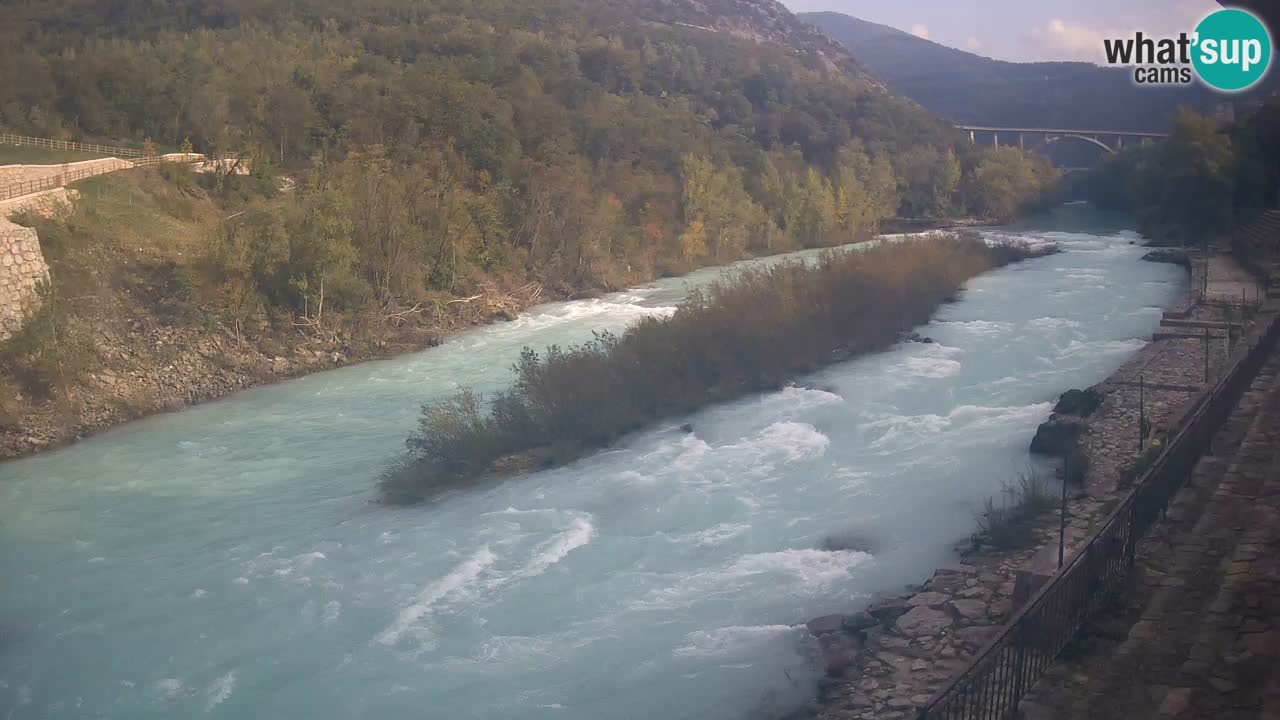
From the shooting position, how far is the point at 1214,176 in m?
42.2

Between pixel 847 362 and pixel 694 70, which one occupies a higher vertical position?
pixel 694 70

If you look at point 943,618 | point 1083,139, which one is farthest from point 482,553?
point 1083,139

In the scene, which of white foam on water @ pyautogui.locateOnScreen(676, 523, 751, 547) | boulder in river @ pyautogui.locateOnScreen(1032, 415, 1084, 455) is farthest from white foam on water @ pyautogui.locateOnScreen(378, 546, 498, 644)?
boulder in river @ pyautogui.locateOnScreen(1032, 415, 1084, 455)

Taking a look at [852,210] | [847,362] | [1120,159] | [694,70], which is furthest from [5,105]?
[1120,159]

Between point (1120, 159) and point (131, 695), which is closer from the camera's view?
point (131, 695)

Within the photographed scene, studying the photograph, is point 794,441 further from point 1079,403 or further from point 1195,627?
point 1195,627

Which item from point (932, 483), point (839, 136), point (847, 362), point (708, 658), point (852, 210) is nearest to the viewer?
point (708, 658)

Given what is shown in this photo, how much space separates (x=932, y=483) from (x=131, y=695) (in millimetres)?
12188

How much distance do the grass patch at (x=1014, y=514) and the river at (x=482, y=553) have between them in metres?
0.49

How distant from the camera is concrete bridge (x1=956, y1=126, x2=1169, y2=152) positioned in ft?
264

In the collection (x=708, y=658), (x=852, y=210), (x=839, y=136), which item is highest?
(x=839, y=136)

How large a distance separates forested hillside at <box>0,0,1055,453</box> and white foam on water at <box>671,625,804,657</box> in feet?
58.9

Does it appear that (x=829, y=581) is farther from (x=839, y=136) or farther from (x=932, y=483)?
(x=839, y=136)

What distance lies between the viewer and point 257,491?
1820 centimetres
